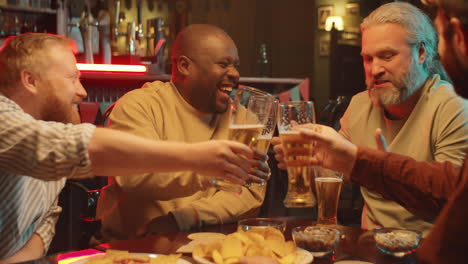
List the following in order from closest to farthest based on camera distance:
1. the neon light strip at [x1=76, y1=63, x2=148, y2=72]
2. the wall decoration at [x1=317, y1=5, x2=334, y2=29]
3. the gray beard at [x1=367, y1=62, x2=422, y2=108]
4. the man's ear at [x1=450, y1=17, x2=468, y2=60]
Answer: the man's ear at [x1=450, y1=17, x2=468, y2=60] → the gray beard at [x1=367, y1=62, x2=422, y2=108] → the neon light strip at [x1=76, y1=63, x2=148, y2=72] → the wall decoration at [x1=317, y1=5, x2=334, y2=29]

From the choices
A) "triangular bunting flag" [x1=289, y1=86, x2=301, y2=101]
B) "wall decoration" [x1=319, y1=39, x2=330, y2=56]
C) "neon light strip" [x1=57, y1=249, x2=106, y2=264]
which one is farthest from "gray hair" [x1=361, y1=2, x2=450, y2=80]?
"wall decoration" [x1=319, y1=39, x2=330, y2=56]

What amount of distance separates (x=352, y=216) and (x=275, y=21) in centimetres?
602

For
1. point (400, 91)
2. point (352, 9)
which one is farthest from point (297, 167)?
point (352, 9)

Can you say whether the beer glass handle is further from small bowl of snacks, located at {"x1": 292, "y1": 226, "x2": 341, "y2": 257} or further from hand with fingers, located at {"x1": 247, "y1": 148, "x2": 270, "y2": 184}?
small bowl of snacks, located at {"x1": 292, "y1": 226, "x2": 341, "y2": 257}

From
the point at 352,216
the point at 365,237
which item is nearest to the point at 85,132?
the point at 365,237

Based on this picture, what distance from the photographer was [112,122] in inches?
85.6

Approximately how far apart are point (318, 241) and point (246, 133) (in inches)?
13.2

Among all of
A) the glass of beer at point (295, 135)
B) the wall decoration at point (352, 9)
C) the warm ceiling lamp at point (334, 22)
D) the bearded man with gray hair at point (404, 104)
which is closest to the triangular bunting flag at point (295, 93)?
the warm ceiling lamp at point (334, 22)

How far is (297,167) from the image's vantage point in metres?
1.56

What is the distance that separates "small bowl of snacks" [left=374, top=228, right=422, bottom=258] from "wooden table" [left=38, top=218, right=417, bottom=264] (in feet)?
0.05

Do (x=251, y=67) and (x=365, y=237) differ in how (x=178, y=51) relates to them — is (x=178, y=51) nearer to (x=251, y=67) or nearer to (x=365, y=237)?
(x=365, y=237)

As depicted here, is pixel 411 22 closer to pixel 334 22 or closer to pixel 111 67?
pixel 111 67

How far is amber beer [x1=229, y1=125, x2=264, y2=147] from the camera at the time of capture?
4.60 feet

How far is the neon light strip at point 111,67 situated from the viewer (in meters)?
4.59
